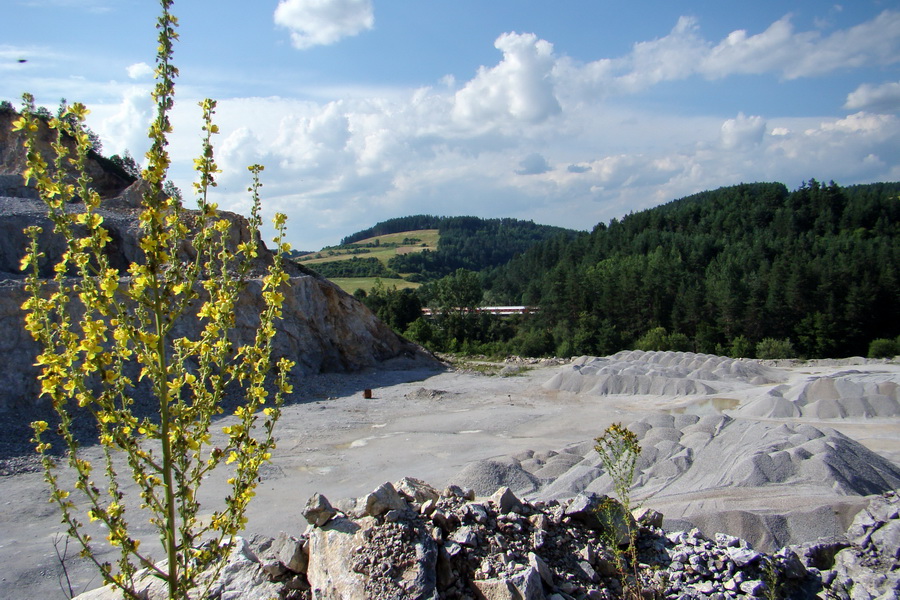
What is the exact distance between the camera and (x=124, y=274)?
2884 centimetres

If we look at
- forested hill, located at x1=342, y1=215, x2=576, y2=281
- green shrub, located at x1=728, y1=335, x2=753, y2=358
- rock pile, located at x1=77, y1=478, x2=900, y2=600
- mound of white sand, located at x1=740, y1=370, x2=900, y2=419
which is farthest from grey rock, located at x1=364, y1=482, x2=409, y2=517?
forested hill, located at x1=342, y1=215, x2=576, y2=281

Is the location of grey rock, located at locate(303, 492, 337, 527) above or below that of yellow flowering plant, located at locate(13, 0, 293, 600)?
below

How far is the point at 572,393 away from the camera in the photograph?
27797 millimetres

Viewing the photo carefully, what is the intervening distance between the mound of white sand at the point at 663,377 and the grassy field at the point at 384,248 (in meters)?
85.3

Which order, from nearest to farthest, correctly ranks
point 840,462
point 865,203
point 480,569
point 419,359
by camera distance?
point 480,569, point 840,462, point 419,359, point 865,203

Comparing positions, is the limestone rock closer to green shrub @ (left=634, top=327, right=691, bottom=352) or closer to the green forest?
the green forest

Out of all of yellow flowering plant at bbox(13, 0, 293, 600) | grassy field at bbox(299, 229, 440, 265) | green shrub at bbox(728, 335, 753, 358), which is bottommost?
green shrub at bbox(728, 335, 753, 358)

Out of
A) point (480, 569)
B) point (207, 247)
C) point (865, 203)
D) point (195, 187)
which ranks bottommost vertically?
point (480, 569)

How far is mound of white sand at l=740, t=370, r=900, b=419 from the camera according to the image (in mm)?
21281

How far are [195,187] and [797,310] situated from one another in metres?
52.5

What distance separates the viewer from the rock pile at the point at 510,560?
6.20m

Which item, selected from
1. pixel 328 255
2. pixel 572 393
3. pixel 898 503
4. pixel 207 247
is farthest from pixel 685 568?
pixel 328 255

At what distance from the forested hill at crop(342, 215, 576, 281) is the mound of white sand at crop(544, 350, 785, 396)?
68730 mm

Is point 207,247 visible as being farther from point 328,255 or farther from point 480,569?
point 328,255
